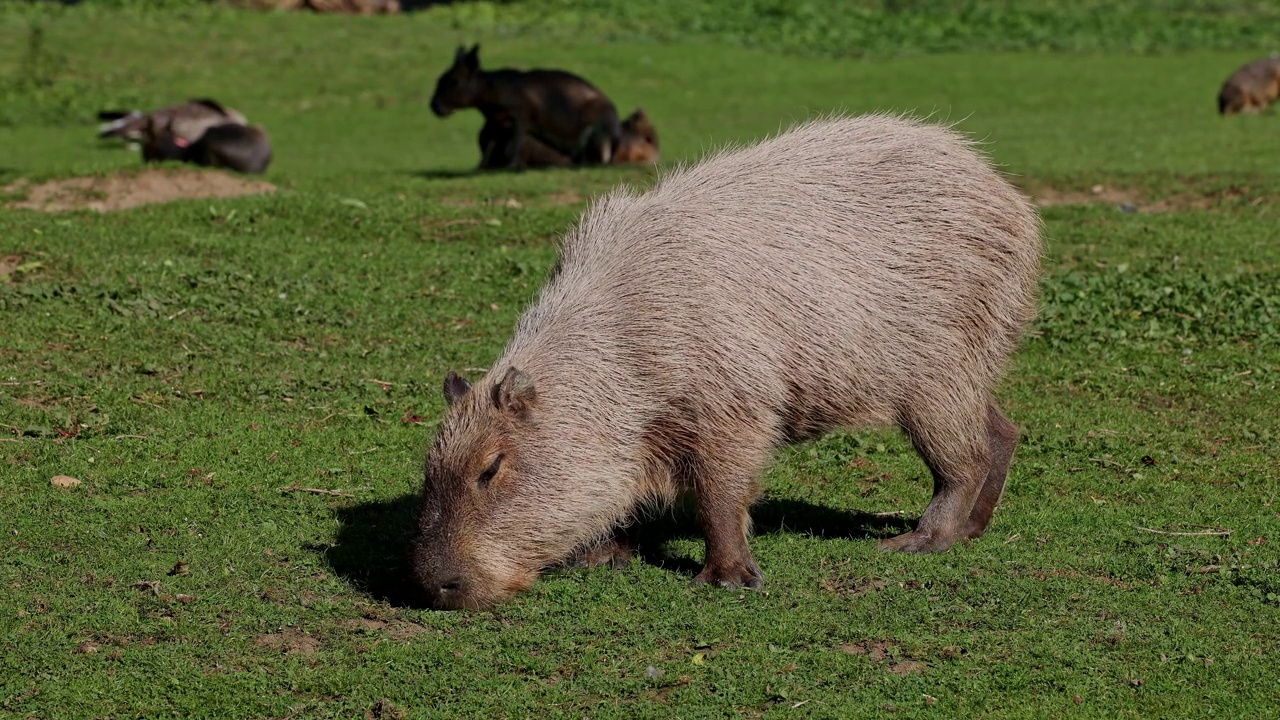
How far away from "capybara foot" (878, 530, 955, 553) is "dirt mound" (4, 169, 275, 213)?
7.50 metres

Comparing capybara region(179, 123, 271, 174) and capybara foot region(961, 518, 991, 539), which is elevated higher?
capybara foot region(961, 518, 991, 539)

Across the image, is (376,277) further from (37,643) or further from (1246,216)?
(1246,216)

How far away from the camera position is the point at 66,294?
334 inches

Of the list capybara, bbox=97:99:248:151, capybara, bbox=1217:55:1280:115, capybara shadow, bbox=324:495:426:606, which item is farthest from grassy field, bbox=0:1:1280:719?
capybara, bbox=1217:55:1280:115

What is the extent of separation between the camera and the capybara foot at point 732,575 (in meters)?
5.49

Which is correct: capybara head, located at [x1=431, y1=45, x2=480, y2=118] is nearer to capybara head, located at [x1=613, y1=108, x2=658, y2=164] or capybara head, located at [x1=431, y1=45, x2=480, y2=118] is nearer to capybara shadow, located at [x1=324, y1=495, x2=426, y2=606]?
capybara head, located at [x1=613, y1=108, x2=658, y2=164]

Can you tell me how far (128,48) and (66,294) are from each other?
16.6m

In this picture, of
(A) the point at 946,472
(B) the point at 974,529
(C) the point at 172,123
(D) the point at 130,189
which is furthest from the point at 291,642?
(C) the point at 172,123

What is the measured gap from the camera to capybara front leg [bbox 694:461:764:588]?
5.52m

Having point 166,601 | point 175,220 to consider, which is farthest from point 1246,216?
point 166,601

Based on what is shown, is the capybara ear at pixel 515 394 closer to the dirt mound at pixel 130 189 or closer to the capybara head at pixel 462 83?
the dirt mound at pixel 130 189

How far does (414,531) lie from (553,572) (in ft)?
1.79

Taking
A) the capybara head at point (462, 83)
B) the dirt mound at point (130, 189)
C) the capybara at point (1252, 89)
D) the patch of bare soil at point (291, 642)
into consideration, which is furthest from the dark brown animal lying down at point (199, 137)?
the capybara at point (1252, 89)

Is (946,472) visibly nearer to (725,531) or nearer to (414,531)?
(725,531)
